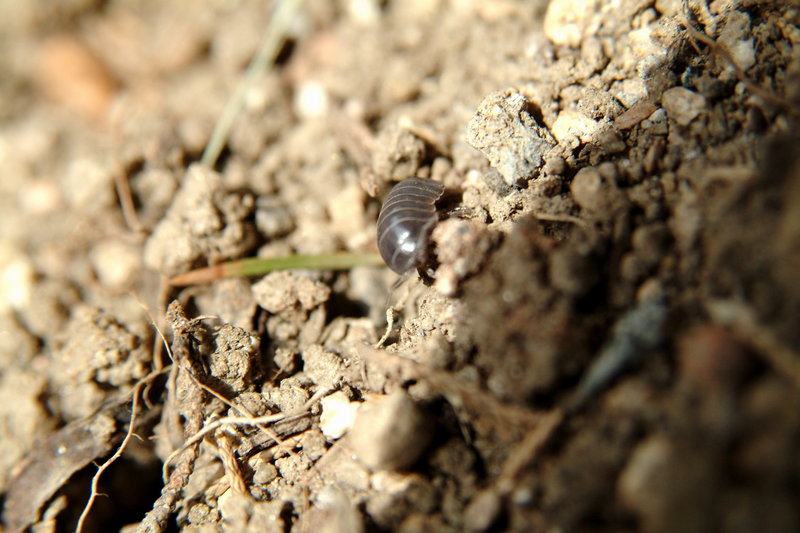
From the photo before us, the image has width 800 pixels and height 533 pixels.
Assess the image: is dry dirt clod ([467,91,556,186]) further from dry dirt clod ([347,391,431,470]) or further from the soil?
dry dirt clod ([347,391,431,470])

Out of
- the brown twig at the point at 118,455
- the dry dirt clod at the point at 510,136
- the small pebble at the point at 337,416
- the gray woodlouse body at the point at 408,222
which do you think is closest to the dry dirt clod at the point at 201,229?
the brown twig at the point at 118,455

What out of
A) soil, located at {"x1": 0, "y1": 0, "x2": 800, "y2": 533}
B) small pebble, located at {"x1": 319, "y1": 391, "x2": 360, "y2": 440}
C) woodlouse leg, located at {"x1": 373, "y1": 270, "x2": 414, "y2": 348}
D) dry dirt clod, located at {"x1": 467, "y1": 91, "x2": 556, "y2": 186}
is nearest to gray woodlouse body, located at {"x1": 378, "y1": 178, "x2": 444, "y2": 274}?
woodlouse leg, located at {"x1": 373, "y1": 270, "x2": 414, "y2": 348}

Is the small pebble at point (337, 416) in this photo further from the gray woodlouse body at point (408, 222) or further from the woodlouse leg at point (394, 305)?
the gray woodlouse body at point (408, 222)

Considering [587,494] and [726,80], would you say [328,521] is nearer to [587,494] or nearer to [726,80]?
[587,494]

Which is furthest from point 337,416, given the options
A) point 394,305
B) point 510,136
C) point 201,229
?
point 510,136

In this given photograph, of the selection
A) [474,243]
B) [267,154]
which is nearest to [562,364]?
[474,243]

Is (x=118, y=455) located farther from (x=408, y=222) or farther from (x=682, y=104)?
(x=682, y=104)
